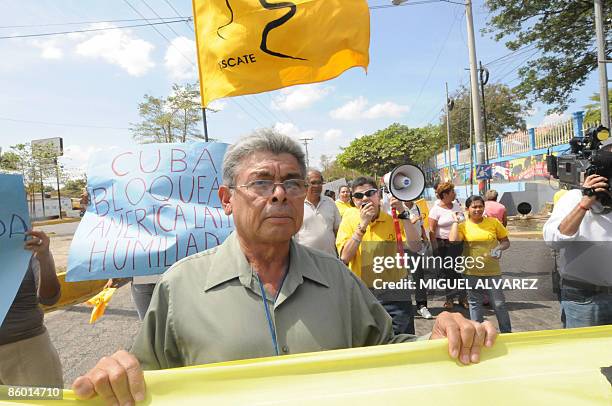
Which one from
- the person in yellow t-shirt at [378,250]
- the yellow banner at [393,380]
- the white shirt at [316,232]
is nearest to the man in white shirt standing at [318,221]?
the white shirt at [316,232]

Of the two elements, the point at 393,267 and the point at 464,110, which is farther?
the point at 464,110

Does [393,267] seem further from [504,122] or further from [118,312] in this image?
[504,122]

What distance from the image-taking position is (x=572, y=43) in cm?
2012

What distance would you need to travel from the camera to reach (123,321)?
5.41m

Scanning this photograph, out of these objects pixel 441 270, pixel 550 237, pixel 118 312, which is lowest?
pixel 118 312

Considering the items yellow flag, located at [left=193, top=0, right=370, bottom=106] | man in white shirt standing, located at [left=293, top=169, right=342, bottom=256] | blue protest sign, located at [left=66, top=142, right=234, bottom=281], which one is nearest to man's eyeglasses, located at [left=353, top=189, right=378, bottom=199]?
man in white shirt standing, located at [left=293, top=169, right=342, bottom=256]

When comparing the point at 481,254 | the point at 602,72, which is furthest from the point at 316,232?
the point at 602,72

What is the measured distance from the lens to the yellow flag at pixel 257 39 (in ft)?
11.2

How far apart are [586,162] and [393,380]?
6.40 feet

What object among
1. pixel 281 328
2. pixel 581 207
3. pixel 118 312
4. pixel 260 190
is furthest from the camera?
pixel 118 312

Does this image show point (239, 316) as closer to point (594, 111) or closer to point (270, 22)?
point (270, 22)

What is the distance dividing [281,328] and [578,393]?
89cm

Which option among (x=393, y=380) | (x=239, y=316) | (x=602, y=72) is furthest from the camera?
(x=602, y=72)

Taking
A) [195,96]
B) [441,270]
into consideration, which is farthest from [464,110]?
[441,270]
